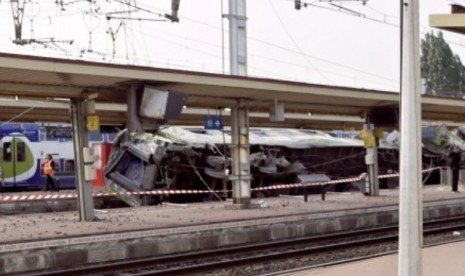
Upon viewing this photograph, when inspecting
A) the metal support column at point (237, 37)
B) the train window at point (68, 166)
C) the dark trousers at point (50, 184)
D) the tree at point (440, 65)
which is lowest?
the dark trousers at point (50, 184)

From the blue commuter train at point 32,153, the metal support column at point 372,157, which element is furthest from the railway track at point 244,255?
the blue commuter train at point 32,153

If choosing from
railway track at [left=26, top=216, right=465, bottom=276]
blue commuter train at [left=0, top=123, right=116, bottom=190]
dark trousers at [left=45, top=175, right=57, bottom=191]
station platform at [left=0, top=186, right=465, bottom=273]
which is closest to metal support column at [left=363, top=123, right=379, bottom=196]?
station platform at [left=0, top=186, right=465, bottom=273]

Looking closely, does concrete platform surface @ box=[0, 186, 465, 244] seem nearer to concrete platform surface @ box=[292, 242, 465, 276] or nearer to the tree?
concrete platform surface @ box=[292, 242, 465, 276]

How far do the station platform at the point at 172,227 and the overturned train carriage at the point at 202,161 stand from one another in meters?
1.46

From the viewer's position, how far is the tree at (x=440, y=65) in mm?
85750

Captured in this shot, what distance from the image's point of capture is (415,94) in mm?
6414

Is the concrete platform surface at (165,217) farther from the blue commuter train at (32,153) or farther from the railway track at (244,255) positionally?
the blue commuter train at (32,153)

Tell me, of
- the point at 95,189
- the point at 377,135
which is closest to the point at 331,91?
the point at 377,135

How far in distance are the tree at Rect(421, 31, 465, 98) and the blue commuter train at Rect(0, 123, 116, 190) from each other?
60.2 meters

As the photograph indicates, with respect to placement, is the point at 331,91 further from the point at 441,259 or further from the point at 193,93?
the point at 441,259

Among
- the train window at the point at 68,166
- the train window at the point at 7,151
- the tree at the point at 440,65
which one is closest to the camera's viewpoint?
the train window at the point at 7,151

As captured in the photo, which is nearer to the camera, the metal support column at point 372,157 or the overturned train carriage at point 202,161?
the overturned train carriage at point 202,161

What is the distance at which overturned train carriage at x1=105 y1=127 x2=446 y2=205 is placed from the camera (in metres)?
22.6

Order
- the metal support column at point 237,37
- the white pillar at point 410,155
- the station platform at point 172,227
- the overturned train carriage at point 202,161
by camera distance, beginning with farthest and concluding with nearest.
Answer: the metal support column at point 237,37, the overturned train carriage at point 202,161, the station platform at point 172,227, the white pillar at point 410,155
